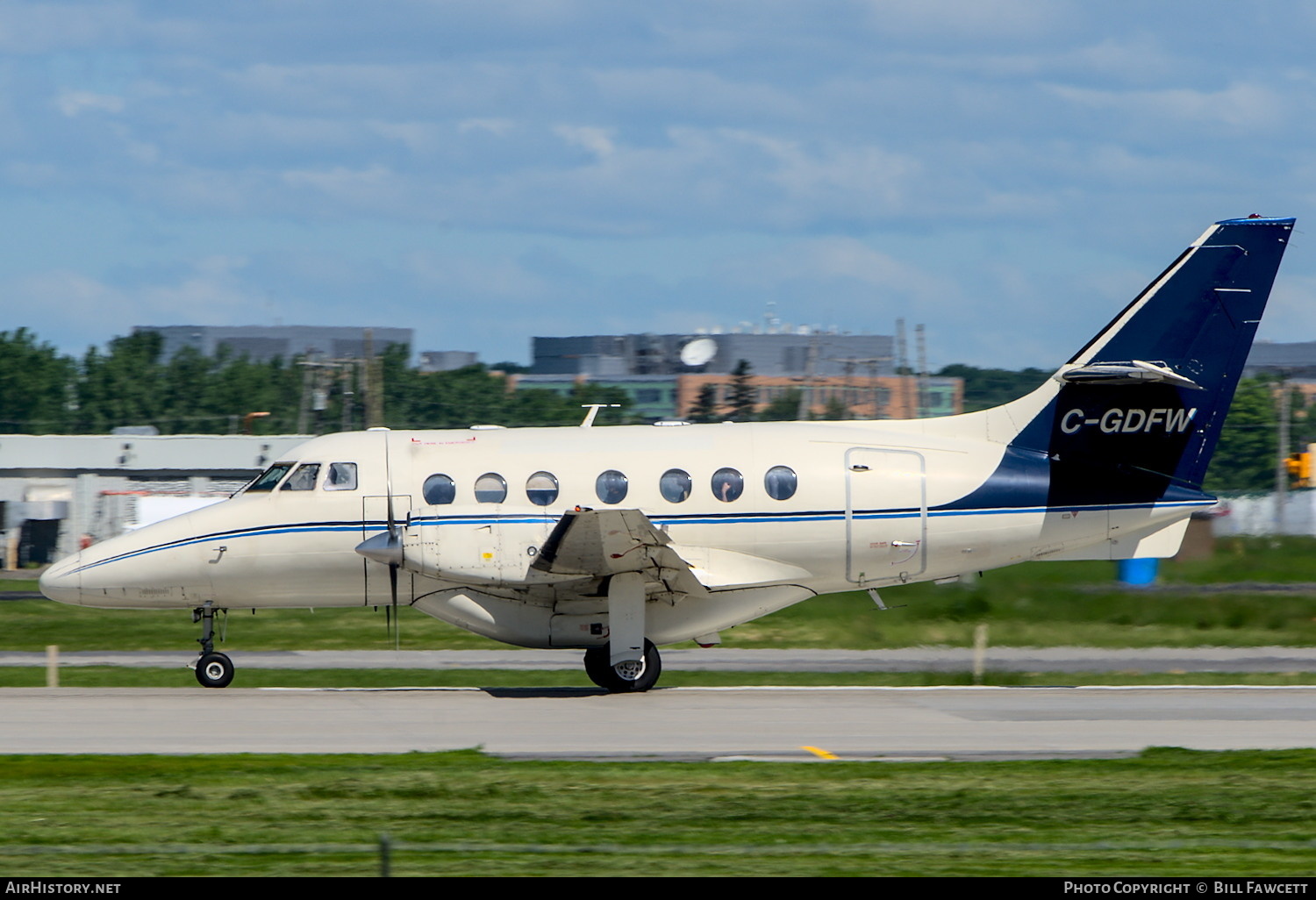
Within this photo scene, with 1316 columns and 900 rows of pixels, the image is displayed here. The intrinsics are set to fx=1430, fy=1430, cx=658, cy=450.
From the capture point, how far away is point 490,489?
19.3m

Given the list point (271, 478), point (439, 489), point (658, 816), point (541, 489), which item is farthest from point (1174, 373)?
point (271, 478)

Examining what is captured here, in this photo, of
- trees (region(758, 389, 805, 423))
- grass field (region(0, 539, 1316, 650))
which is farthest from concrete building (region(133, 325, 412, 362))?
grass field (region(0, 539, 1316, 650))

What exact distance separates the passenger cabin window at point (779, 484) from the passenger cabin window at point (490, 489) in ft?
11.7

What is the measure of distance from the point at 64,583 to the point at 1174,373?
15.7 metres

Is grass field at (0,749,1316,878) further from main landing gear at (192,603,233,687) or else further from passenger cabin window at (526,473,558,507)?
main landing gear at (192,603,233,687)

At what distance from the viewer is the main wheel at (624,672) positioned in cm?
1891

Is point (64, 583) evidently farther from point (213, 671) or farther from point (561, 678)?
point (561, 678)

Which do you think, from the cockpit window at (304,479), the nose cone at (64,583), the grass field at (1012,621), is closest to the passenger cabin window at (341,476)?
the cockpit window at (304,479)

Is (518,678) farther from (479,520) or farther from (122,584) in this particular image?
(122,584)

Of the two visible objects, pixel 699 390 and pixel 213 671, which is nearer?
pixel 213 671

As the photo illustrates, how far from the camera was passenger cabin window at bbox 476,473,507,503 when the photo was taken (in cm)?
1922

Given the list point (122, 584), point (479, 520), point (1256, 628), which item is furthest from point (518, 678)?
point (1256, 628)

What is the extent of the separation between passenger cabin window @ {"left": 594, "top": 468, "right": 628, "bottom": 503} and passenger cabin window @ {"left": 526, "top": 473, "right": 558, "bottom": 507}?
56 cm
